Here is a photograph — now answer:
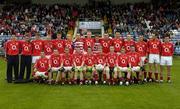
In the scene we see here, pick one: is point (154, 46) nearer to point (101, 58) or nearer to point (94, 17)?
point (101, 58)

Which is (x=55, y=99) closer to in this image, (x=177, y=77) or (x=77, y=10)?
(x=177, y=77)

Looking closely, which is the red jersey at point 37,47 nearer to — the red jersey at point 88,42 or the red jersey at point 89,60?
the red jersey at point 88,42

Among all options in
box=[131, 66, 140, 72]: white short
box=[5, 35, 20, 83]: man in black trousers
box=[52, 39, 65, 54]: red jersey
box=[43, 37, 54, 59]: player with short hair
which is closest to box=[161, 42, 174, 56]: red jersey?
box=[131, 66, 140, 72]: white short

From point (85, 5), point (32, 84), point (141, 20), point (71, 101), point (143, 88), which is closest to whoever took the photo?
point (71, 101)

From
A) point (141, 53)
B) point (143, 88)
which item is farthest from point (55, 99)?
point (141, 53)

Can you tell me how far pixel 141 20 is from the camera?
133 feet

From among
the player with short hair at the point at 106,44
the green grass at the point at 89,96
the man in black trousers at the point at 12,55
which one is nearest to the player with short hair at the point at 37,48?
the man in black trousers at the point at 12,55

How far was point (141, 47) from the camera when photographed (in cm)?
1888

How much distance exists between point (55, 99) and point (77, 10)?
27.7 metres

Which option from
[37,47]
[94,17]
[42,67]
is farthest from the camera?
[94,17]

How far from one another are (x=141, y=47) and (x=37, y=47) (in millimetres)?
3996

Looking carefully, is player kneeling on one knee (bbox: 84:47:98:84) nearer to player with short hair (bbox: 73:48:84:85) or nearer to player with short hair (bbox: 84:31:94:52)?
player with short hair (bbox: 73:48:84:85)

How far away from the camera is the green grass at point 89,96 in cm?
1379

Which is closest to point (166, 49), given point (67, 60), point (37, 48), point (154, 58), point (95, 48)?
point (154, 58)
